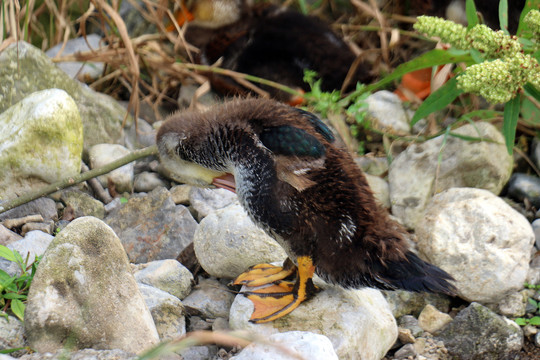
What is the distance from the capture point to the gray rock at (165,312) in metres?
2.84

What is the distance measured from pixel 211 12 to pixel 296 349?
341 cm

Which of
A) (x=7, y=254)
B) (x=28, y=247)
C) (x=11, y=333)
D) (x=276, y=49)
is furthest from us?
(x=276, y=49)

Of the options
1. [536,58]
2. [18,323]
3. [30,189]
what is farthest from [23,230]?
[536,58]

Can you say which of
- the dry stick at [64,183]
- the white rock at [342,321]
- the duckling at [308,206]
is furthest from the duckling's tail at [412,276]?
the dry stick at [64,183]

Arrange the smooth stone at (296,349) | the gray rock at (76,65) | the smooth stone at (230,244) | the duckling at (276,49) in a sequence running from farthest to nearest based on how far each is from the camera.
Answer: the gray rock at (76,65) → the duckling at (276,49) → the smooth stone at (230,244) → the smooth stone at (296,349)

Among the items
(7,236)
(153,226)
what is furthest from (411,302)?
(7,236)

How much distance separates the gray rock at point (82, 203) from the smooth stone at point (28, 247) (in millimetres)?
504

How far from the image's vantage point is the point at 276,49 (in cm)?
480

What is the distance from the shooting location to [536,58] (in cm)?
335

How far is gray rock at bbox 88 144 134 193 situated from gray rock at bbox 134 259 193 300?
0.93 metres

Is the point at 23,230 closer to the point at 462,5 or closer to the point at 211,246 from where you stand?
the point at 211,246

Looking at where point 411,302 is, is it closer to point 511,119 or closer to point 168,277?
point 511,119

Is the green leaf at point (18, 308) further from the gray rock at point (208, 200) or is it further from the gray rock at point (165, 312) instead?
the gray rock at point (208, 200)

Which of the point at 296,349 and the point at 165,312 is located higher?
the point at 296,349
